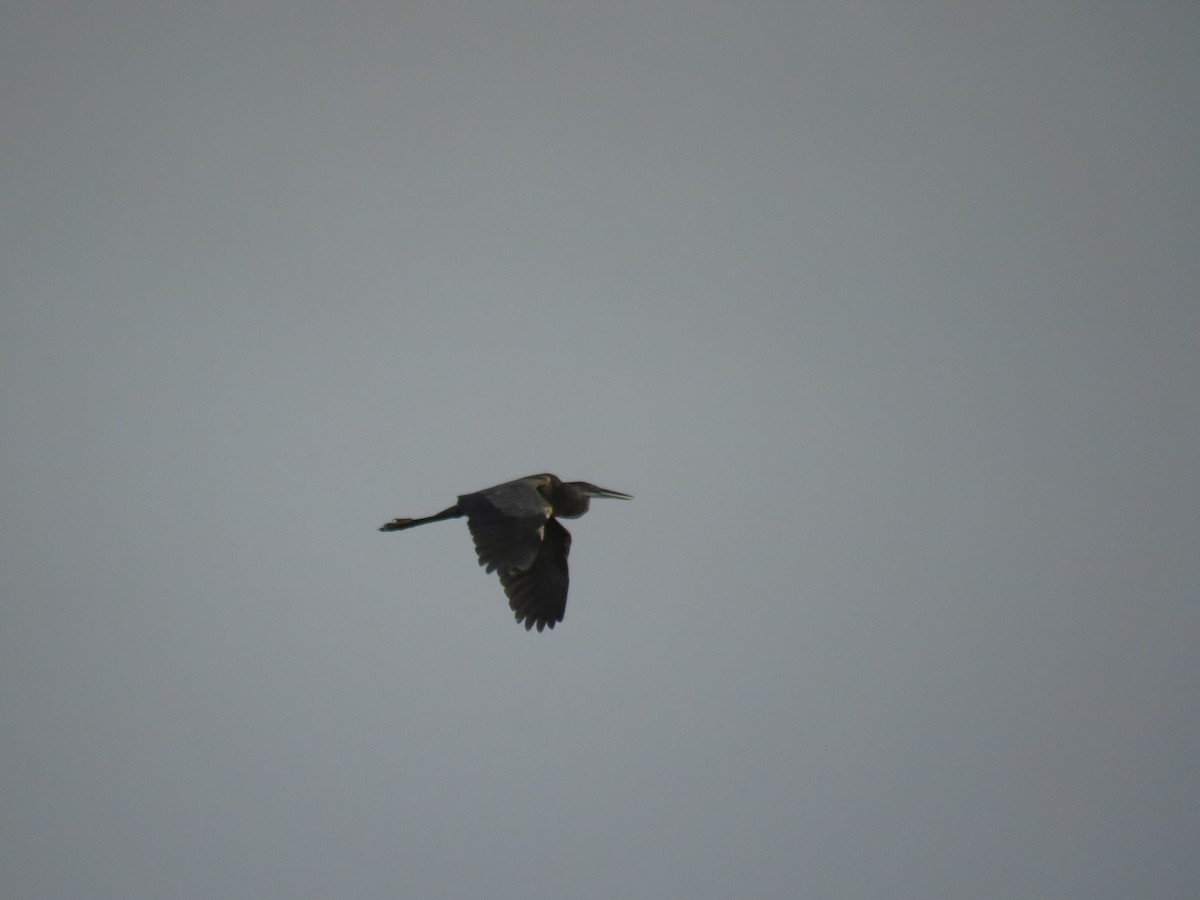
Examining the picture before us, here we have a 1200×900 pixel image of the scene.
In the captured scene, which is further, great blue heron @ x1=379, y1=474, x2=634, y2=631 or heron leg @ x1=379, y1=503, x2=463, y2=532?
heron leg @ x1=379, y1=503, x2=463, y2=532

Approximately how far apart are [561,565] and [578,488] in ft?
3.30

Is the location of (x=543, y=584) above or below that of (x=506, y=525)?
below

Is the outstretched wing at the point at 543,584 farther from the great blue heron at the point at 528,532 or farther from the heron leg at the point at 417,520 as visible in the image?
the heron leg at the point at 417,520

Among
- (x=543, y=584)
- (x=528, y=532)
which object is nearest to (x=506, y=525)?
(x=528, y=532)

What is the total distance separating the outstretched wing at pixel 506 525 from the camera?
35.7 feet

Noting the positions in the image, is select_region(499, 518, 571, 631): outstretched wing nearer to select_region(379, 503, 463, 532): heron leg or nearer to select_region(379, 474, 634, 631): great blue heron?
select_region(379, 474, 634, 631): great blue heron

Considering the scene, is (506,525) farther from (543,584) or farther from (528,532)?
(543,584)

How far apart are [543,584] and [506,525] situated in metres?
1.29

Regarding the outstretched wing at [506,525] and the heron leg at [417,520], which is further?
the heron leg at [417,520]

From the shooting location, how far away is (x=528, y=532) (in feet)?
36.2

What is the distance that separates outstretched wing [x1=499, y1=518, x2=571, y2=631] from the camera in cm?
1207

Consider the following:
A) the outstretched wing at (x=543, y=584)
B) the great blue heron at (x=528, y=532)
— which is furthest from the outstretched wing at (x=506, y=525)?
the outstretched wing at (x=543, y=584)

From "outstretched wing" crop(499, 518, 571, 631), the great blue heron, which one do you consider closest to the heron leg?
the great blue heron

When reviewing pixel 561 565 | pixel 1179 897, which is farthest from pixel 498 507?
pixel 1179 897
